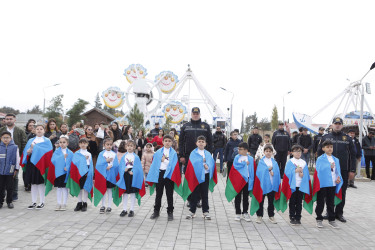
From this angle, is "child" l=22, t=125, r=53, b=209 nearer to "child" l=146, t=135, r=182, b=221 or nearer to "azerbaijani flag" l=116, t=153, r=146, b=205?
"azerbaijani flag" l=116, t=153, r=146, b=205

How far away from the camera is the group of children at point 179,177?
5.90 meters

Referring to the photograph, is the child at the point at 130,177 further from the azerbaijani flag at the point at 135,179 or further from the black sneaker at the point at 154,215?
the black sneaker at the point at 154,215

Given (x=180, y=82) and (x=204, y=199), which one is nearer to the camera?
(x=204, y=199)

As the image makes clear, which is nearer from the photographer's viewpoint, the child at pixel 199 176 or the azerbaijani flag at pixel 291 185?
the azerbaijani flag at pixel 291 185

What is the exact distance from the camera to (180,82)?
42.1 meters

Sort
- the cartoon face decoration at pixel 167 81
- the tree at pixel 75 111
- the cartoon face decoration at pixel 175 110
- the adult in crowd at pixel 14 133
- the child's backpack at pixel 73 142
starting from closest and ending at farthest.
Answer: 1. the adult in crowd at pixel 14 133
2. the child's backpack at pixel 73 142
3. the cartoon face decoration at pixel 175 110
4. the cartoon face decoration at pixel 167 81
5. the tree at pixel 75 111

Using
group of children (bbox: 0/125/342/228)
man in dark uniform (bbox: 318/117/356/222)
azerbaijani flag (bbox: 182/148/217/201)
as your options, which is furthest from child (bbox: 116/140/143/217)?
man in dark uniform (bbox: 318/117/356/222)

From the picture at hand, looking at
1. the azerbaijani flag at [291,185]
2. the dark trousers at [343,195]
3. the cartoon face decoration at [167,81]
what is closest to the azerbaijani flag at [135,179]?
the azerbaijani flag at [291,185]

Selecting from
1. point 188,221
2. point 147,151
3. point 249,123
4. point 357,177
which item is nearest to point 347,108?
point 357,177

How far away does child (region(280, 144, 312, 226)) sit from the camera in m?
5.83

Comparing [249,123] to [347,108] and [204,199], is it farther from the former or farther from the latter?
[204,199]

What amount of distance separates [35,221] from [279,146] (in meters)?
7.18

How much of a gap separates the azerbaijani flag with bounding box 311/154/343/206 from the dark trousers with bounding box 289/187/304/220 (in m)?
0.28

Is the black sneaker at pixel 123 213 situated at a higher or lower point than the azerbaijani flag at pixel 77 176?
lower
